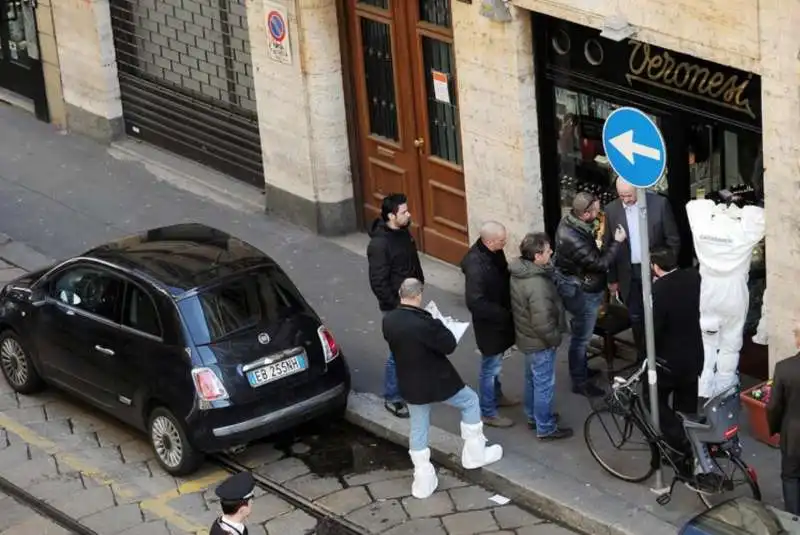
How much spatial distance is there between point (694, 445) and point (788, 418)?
89 centimetres

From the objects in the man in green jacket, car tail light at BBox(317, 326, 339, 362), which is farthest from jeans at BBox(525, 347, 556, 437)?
car tail light at BBox(317, 326, 339, 362)

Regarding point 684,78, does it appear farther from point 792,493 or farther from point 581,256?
point 792,493

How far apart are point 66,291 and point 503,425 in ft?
12.4

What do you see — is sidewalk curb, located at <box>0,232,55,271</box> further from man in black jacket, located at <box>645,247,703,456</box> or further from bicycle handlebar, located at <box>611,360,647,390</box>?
man in black jacket, located at <box>645,247,703,456</box>

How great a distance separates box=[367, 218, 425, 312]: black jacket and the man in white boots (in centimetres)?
81

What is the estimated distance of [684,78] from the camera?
13945mm

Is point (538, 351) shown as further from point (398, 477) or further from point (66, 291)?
point (66, 291)

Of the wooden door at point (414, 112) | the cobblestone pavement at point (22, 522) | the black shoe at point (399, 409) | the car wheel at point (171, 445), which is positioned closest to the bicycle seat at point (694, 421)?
the black shoe at point (399, 409)

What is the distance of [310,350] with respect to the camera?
13.7m

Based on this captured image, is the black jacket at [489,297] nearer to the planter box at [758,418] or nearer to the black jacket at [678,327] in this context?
the black jacket at [678,327]

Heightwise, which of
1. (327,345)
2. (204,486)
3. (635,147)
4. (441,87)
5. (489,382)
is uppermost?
(635,147)

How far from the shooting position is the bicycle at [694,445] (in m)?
12.1

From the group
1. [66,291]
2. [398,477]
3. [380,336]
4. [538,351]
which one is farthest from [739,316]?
[66,291]

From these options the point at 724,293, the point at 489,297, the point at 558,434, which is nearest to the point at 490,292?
the point at 489,297
